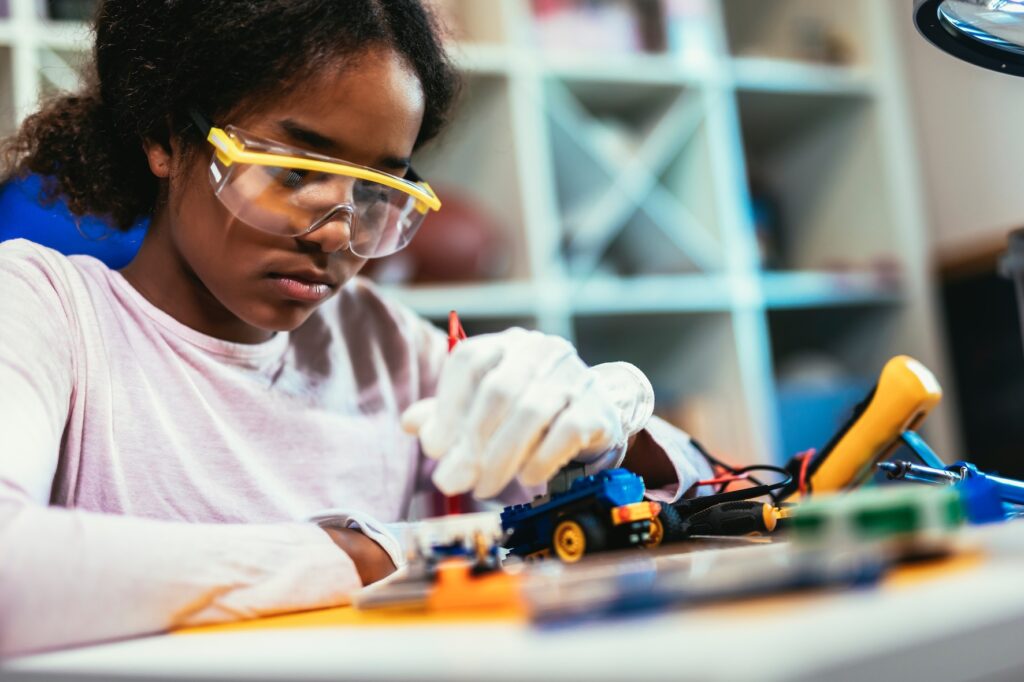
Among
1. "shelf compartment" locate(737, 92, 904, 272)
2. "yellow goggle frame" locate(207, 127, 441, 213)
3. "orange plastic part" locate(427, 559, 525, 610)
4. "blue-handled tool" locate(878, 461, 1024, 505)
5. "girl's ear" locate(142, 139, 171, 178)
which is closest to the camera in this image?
"orange plastic part" locate(427, 559, 525, 610)

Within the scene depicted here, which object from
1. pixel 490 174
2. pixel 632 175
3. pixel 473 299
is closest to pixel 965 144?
pixel 632 175

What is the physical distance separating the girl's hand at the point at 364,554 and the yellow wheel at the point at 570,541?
0.14 meters

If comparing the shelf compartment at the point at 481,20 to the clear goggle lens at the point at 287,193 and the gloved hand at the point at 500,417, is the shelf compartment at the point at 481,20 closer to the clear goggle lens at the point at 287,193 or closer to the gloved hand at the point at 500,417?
the clear goggle lens at the point at 287,193

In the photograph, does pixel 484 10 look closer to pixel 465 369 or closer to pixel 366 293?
pixel 366 293

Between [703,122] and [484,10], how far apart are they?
61cm

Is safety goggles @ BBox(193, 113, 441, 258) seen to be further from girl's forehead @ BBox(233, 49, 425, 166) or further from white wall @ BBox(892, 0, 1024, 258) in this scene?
white wall @ BBox(892, 0, 1024, 258)

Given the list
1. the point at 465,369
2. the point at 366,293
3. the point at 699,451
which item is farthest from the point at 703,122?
the point at 465,369

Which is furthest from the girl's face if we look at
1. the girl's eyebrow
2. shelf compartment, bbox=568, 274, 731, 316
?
shelf compartment, bbox=568, 274, 731, 316

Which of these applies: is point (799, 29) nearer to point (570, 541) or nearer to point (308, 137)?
point (308, 137)

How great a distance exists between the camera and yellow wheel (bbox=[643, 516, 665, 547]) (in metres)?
0.64

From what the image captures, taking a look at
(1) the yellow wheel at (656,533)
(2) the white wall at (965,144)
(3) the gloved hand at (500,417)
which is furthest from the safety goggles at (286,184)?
(2) the white wall at (965,144)

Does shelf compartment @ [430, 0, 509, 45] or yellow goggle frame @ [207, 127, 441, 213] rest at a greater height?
shelf compartment @ [430, 0, 509, 45]

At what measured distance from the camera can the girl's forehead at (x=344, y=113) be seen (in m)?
0.81

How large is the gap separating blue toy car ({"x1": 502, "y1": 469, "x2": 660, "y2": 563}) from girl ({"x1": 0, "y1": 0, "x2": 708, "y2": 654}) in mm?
31
